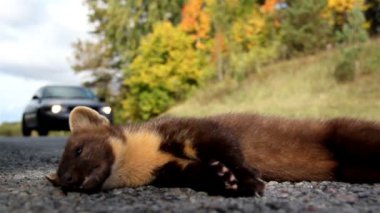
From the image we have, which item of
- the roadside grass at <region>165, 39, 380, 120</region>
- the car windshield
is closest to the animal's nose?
the car windshield

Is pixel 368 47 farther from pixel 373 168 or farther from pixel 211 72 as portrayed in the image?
pixel 373 168

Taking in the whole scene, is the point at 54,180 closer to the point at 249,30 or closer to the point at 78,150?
the point at 78,150

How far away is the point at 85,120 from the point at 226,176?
4.11ft

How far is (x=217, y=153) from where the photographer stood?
404 centimetres

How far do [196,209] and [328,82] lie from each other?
2613 centimetres

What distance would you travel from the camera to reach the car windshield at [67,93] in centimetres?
1869

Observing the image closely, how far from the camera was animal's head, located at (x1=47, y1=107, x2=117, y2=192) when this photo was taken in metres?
3.99

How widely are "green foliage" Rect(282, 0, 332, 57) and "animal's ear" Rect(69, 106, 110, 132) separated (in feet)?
107

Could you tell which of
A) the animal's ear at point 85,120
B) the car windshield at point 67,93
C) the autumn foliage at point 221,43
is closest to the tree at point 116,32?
the autumn foliage at point 221,43

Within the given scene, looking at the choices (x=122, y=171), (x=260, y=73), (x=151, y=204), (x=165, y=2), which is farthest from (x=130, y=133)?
(x=165, y=2)

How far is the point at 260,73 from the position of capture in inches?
1420

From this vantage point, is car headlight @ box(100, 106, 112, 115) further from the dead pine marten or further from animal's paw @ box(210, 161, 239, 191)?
animal's paw @ box(210, 161, 239, 191)

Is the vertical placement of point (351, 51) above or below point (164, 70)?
above

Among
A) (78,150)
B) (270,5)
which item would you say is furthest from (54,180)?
(270,5)
